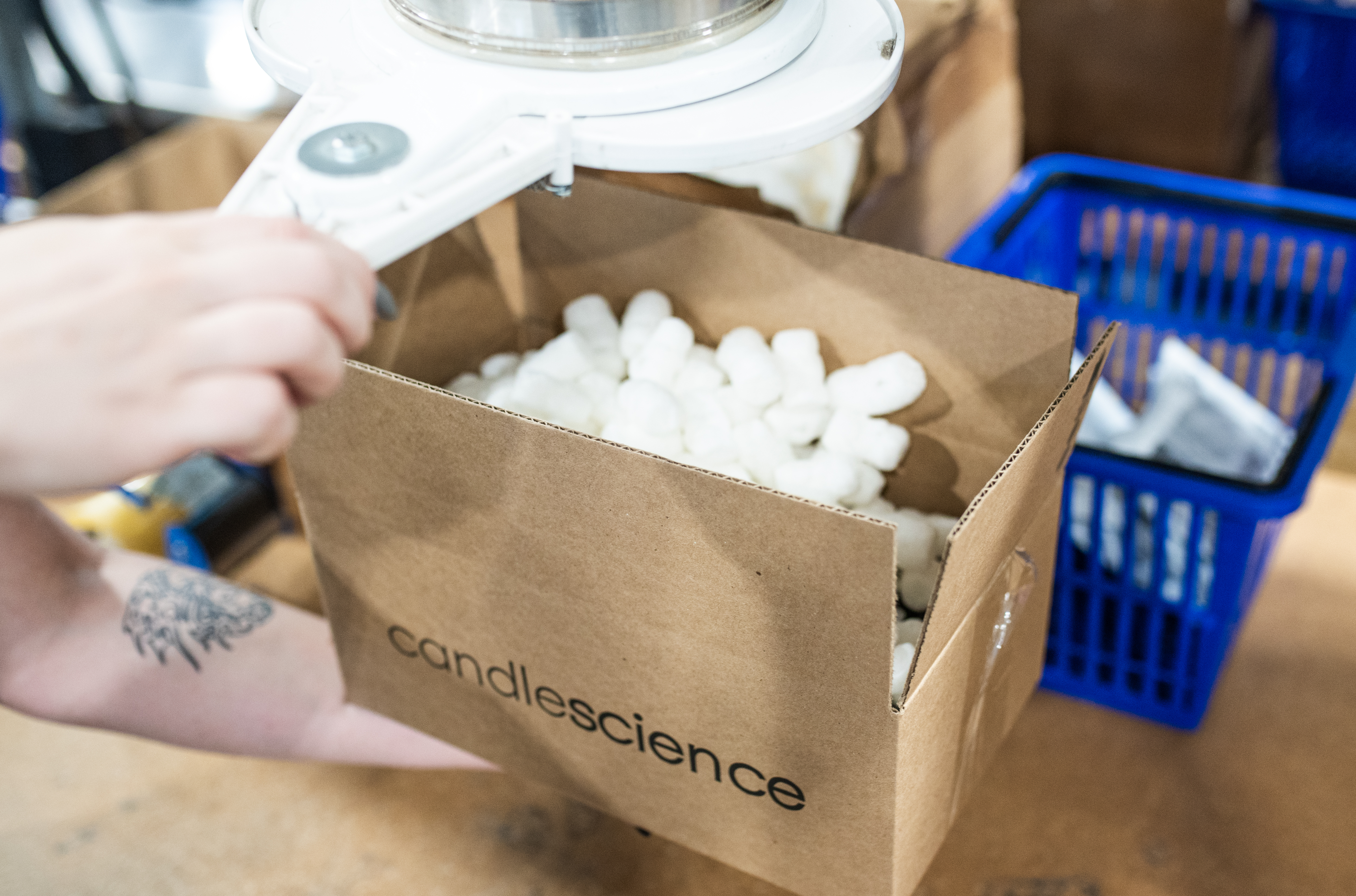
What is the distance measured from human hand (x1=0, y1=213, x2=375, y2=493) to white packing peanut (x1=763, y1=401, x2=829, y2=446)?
1.41 ft

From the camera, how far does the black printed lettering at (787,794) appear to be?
0.59m

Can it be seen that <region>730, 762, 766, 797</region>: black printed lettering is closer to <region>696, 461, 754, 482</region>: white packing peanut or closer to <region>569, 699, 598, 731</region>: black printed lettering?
<region>569, 699, 598, 731</region>: black printed lettering

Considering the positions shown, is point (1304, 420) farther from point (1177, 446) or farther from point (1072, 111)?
point (1072, 111)

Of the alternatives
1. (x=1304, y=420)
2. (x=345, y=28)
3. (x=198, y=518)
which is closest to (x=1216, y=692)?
(x=1304, y=420)

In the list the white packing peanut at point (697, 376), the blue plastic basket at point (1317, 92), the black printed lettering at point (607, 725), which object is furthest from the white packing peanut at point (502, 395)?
the blue plastic basket at point (1317, 92)

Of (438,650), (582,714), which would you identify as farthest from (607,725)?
(438,650)

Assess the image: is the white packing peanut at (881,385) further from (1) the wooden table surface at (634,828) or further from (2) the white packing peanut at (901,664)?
(1) the wooden table surface at (634,828)

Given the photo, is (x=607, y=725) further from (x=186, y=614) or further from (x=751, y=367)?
(x=186, y=614)

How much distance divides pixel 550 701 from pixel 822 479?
23 cm

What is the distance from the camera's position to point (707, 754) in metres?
0.62

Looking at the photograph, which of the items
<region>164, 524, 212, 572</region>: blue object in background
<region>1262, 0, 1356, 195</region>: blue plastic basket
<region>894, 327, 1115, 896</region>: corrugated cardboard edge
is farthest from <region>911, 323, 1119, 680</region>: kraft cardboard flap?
<region>1262, 0, 1356, 195</region>: blue plastic basket

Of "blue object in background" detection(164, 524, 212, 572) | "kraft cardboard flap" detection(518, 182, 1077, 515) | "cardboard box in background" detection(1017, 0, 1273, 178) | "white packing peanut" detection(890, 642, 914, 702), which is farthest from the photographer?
"cardboard box in background" detection(1017, 0, 1273, 178)

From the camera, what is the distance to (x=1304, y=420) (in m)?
0.86

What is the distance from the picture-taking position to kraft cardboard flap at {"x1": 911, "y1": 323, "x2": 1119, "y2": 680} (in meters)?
0.49
